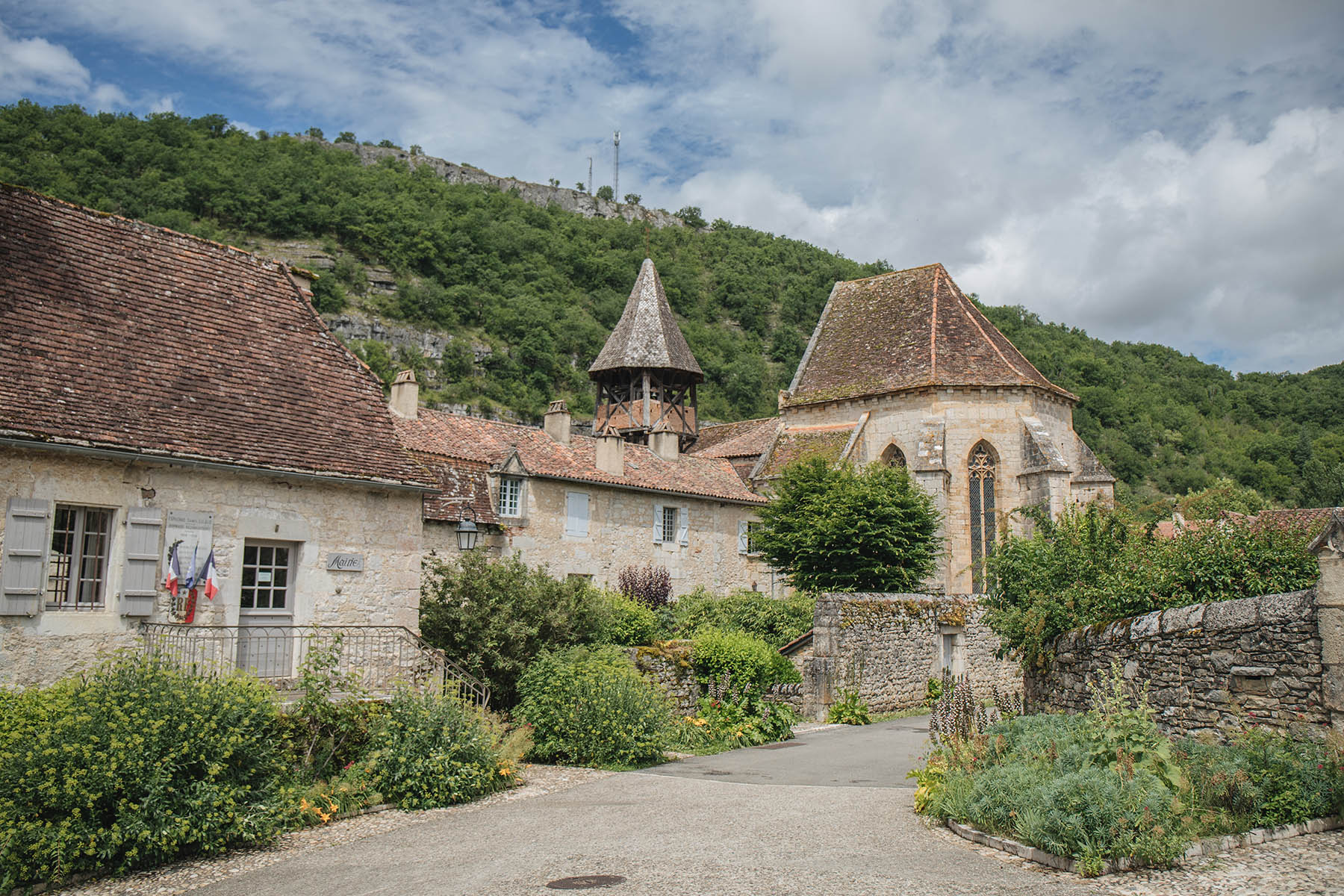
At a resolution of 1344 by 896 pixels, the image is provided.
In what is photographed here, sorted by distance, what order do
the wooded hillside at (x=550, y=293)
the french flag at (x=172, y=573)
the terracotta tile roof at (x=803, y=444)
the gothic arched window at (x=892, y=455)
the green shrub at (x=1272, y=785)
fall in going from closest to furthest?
the green shrub at (x=1272, y=785) < the french flag at (x=172, y=573) < the gothic arched window at (x=892, y=455) < the terracotta tile roof at (x=803, y=444) < the wooded hillside at (x=550, y=293)

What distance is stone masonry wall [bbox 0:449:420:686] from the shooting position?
9.28 meters

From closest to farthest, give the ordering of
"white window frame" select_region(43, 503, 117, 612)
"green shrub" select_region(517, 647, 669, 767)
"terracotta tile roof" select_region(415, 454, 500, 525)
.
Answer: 1. "white window frame" select_region(43, 503, 117, 612)
2. "green shrub" select_region(517, 647, 669, 767)
3. "terracotta tile roof" select_region(415, 454, 500, 525)

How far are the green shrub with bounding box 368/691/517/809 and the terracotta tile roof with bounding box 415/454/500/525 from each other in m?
8.41

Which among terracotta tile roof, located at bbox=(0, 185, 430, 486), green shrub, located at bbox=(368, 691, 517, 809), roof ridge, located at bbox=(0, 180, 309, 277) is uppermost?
roof ridge, located at bbox=(0, 180, 309, 277)

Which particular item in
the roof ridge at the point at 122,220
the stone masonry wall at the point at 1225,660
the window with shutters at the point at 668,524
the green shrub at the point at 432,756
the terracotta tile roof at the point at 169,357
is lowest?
the green shrub at the point at 432,756

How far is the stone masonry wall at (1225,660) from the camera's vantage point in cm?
730

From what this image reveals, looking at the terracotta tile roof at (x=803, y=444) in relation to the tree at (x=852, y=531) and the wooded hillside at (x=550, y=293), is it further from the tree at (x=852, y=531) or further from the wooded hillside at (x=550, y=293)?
the wooded hillside at (x=550, y=293)

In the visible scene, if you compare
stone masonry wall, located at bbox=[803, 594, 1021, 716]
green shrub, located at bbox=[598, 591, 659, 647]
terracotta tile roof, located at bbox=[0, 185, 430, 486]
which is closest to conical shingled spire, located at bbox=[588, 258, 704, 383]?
green shrub, located at bbox=[598, 591, 659, 647]

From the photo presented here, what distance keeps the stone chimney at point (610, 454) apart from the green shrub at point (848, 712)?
408 inches

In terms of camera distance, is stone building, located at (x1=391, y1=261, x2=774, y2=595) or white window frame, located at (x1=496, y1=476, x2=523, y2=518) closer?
stone building, located at (x1=391, y1=261, x2=774, y2=595)

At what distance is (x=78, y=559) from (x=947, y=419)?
21585mm

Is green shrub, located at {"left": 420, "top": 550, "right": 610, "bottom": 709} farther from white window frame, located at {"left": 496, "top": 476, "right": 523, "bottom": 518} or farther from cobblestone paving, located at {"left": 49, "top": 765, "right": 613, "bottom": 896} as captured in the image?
white window frame, located at {"left": 496, "top": 476, "right": 523, "bottom": 518}

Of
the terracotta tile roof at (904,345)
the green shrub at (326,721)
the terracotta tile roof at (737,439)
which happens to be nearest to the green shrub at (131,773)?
the green shrub at (326,721)

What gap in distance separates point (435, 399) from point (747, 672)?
49.7 m
